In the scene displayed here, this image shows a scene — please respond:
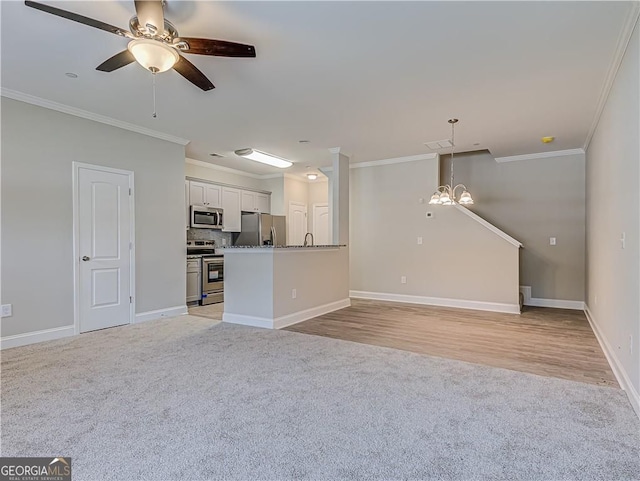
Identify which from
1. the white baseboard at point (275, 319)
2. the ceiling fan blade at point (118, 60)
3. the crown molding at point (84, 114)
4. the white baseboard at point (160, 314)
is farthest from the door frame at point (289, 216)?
the ceiling fan blade at point (118, 60)

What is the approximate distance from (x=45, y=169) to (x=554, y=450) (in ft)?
17.0

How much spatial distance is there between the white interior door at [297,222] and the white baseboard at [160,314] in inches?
133

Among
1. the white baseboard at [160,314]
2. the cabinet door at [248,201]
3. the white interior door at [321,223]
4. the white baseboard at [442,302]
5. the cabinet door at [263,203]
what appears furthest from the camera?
the white interior door at [321,223]

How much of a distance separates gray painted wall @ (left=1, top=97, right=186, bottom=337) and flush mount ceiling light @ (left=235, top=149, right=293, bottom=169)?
4.79 feet

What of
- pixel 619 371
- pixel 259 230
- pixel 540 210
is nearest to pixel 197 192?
pixel 259 230

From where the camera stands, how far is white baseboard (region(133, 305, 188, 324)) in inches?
190

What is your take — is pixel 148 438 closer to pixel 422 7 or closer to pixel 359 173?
pixel 422 7

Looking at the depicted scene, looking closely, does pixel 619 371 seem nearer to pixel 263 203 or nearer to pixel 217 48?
pixel 217 48

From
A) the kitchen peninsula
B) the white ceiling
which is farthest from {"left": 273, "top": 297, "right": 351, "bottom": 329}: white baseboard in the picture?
the white ceiling

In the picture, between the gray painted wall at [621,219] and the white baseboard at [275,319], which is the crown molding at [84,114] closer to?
the white baseboard at [275,319]


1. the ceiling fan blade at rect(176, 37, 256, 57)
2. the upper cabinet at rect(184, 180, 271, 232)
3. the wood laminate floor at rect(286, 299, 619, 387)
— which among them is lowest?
the wood laminate floor at rect(286, 299, 619, 387)

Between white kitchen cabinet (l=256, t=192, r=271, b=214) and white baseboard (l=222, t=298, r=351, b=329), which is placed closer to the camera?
white baseboard (l=222, t=298, r=351, b=329)

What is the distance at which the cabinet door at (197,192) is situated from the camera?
6551 mm

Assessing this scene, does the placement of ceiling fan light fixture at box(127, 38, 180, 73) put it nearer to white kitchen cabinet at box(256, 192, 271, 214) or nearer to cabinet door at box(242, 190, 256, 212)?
cabinet door at box(242, 190, 256, 212)
